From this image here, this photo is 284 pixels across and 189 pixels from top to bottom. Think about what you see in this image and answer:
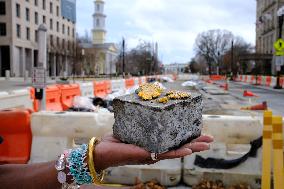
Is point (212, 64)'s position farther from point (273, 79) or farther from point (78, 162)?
point (78, 162)

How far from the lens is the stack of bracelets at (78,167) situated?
4.61ft

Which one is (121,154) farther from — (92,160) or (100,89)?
(100,89)

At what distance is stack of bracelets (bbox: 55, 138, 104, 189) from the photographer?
1404 mm

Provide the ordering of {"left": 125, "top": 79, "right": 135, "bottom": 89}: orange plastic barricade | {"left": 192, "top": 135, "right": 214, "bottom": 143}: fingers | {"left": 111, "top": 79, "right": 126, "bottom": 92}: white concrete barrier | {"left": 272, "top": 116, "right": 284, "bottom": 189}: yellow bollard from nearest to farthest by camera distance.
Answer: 1. {"left": 192, "top": 135, "right": 214, "bottom": 143}: fingers
2. {"left": 272, "top": 116, "right": 284, "bottom": 189}: yellow bollard
3. {"left": 111, "top": 79, "right": 126, "bottom": 92}: white concrete barrier
4. {"left": 125, "top": 79, "right": 135, "bottom": 89}: orange plastic barricade

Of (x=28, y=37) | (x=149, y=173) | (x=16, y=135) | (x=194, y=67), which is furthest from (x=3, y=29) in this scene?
(x=194, y=67)

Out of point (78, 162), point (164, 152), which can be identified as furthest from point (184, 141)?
point (78, 162)

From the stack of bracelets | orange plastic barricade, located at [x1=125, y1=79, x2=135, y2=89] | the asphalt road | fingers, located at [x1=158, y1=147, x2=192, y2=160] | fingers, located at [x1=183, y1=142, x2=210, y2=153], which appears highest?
fingers, located at [x1=183, y1=142, x2=210, y2=153]

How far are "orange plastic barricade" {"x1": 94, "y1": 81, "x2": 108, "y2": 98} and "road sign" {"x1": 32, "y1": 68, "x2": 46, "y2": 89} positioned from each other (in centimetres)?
743

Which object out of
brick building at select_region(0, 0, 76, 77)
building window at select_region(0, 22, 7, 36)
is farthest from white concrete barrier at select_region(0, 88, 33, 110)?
building window at select_region(0, 22, 7, 36)

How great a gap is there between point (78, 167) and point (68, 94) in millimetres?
11857

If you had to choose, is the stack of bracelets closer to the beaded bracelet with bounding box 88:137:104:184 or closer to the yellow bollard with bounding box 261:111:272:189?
the beaded bracelet with bounding box 88:137:104:184

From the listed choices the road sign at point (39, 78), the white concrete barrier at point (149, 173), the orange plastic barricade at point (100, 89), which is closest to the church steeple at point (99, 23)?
the orange plastic barricade at point (100, 89)

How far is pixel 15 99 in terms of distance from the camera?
9766 mm

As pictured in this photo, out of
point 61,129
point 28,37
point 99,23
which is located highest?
point 99,23
